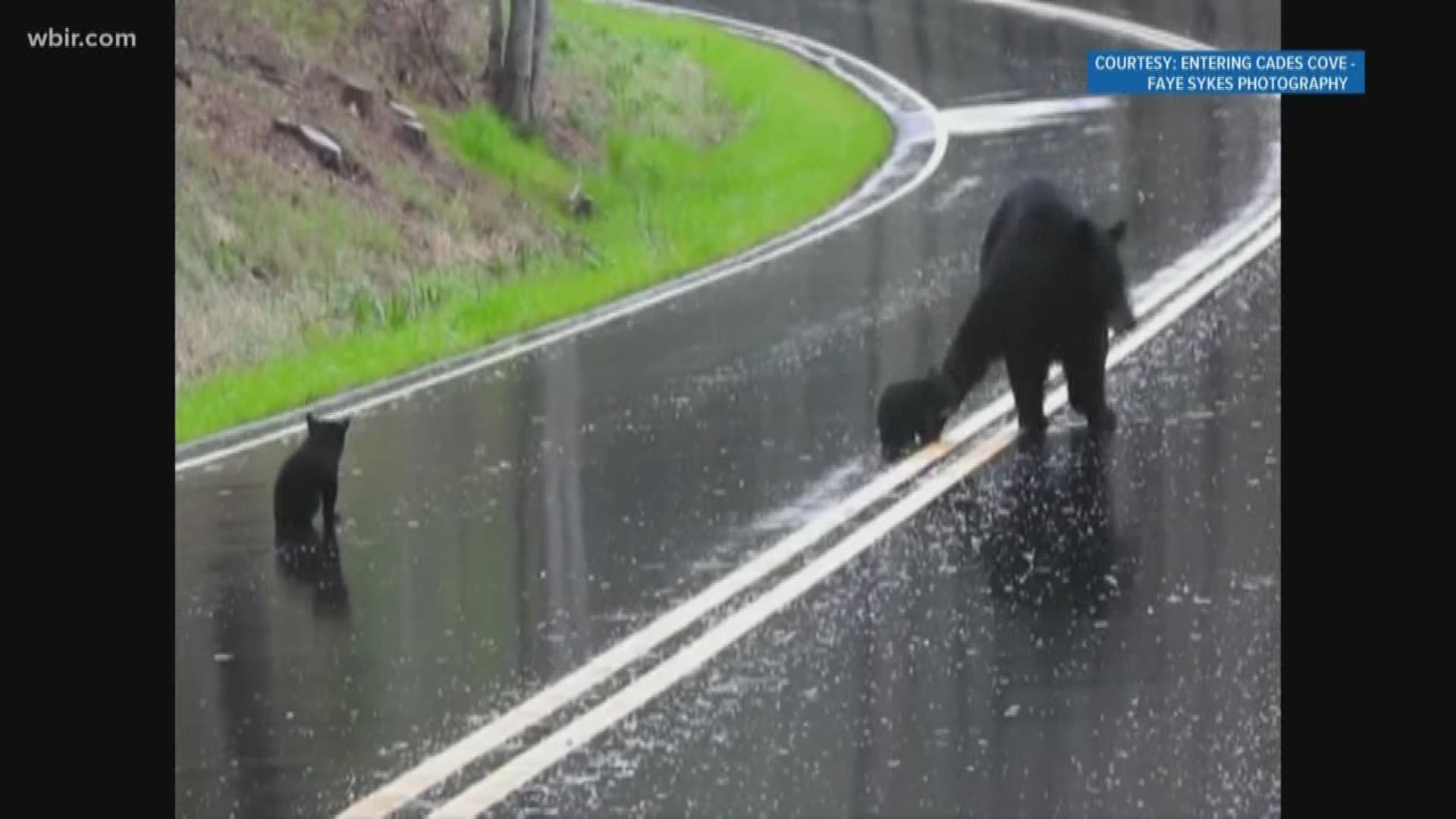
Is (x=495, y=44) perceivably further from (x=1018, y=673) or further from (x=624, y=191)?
(x=1018, y=673)

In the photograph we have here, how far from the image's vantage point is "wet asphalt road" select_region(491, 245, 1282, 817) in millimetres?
8547

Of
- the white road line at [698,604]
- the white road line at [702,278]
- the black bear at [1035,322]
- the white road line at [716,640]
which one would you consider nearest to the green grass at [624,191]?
the white road line at [702,278]

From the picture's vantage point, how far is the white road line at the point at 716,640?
28.7 ft

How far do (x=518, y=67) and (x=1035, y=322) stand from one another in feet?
55.0

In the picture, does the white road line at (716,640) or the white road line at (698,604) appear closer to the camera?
the white road line at (716,640)

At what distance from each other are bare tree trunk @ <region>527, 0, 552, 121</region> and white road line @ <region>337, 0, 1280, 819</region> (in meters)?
11.0

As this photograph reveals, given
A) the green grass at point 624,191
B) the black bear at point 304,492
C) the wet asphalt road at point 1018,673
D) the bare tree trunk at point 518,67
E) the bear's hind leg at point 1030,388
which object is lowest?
the wet asphalt road at point 1018,673

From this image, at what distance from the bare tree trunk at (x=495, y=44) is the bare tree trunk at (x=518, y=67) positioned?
0.25 m

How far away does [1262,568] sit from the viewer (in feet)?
37.1

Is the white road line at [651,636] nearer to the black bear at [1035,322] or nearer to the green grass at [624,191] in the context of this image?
the black bear at [1035,322]

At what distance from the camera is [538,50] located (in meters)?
30.3
